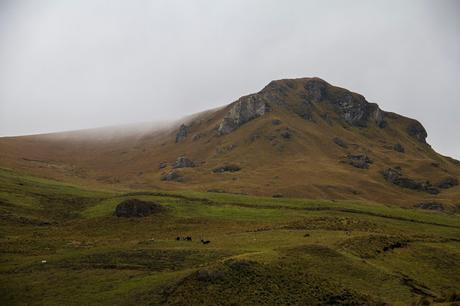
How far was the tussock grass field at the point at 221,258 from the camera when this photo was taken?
4556 cm

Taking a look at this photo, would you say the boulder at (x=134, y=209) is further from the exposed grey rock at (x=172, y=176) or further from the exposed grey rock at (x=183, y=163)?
the exposed grey rock at (x=183, y=163)

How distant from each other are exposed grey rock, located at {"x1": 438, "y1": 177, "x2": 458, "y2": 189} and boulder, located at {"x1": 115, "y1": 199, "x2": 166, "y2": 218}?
124198mm

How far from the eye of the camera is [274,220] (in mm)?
86500

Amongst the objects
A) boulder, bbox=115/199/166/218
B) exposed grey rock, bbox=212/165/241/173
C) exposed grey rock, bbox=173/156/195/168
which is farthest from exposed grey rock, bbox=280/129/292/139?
boulder, bbox=115/199/166/218

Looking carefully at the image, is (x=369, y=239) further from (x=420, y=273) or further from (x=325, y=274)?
(x=325, y=274)

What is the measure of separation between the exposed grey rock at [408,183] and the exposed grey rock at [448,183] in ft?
15.3

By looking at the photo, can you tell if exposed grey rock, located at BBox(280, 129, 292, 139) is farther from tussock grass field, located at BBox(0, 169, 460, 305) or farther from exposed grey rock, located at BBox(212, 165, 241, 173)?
tussock grass field, located at BBox(0, 169, 460, 305)

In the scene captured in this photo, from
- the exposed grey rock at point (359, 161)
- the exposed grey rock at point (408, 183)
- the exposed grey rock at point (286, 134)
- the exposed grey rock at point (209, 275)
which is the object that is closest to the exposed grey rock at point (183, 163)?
the exposed grey rock at point (286, 134)

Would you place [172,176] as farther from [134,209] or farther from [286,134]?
[134,209]

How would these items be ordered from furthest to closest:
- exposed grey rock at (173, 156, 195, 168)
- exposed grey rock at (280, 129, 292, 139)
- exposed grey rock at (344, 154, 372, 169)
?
exposed grey rock at (280, 129, 292, 139)
exposed grey rock at (173, 156, 195, 168)
exposed grey rock at (344, 154, 372, 169)

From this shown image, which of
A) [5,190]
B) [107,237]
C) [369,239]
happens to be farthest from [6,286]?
[5,190]

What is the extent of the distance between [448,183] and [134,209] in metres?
132

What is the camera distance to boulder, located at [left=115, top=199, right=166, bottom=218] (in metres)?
88.4

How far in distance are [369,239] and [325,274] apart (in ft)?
57.2
